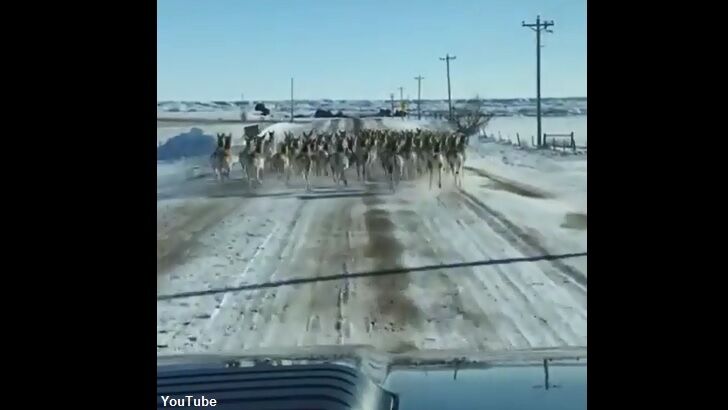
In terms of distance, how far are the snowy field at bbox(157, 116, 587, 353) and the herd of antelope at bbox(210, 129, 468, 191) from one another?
8 centimetres

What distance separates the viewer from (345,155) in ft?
16.1

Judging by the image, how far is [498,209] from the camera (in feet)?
16.5

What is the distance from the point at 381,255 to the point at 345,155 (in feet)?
3.10

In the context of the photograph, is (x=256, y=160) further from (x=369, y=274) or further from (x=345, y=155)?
(x=369, y=274)

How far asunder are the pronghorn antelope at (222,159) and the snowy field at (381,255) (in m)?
0.07

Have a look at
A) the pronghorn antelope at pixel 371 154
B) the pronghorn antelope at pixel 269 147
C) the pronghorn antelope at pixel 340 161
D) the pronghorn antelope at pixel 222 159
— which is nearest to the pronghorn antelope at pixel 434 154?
the pronghorn antelope at pixel 371 154

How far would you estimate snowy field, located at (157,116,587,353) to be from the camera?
9.81 feet

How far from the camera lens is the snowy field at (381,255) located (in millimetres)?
2990

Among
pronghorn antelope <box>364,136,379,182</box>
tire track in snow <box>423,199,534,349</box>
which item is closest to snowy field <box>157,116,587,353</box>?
tire track in snow <box>423,199,534,349</box>
